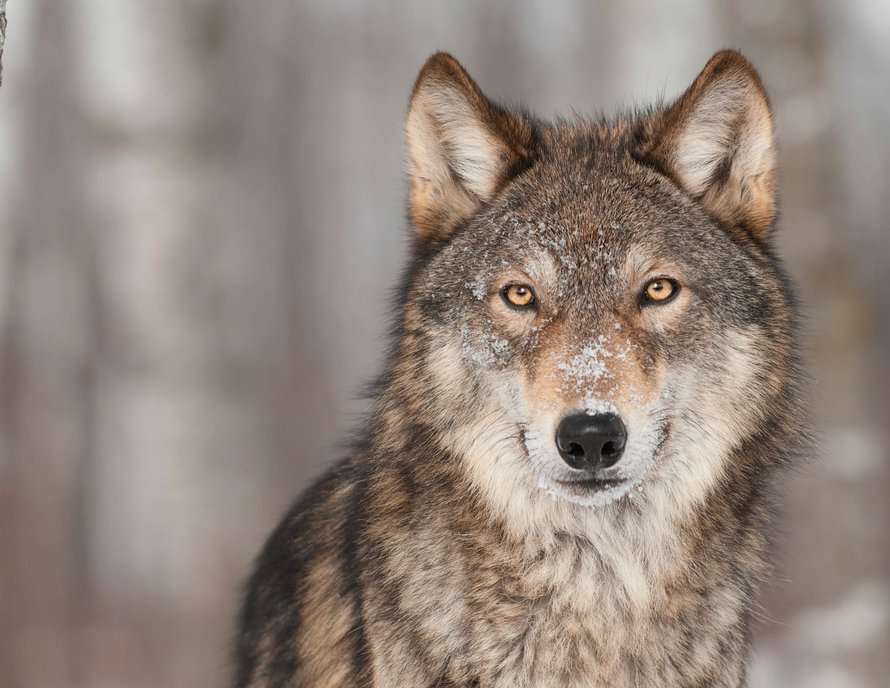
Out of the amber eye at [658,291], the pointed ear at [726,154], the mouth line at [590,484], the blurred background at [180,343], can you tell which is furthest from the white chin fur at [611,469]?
the blurred background at [180,343]

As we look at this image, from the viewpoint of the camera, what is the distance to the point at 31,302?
8547 millimetres

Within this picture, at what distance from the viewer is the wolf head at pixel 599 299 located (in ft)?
10.2

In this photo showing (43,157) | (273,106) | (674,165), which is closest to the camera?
(674,165)

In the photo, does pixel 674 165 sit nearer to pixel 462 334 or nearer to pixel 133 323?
pixel 462 334

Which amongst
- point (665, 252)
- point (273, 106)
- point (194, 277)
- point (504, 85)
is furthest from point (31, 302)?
point (504, 85)

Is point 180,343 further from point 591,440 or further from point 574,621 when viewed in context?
point 591,440

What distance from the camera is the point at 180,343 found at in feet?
24.1

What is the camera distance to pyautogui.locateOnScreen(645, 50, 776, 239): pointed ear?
3502 millimetres

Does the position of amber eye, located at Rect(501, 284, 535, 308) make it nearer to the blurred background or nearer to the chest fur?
the chest fur

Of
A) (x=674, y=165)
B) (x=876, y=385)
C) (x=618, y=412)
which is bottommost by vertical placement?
(x=876, y=385)

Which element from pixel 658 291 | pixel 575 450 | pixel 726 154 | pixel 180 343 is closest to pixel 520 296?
pixel 658 291

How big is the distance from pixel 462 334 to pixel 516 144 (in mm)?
782

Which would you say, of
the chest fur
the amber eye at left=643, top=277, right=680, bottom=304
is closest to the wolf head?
the amber eye at left=643, top=277, right=680, bottom=304

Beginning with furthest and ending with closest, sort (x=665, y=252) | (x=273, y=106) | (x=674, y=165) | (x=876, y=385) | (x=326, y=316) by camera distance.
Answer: (x=326, y=316) < (x=273, y=106) < (x=876, y=385) < (x=674, y=165) < (x=665, y=252)
